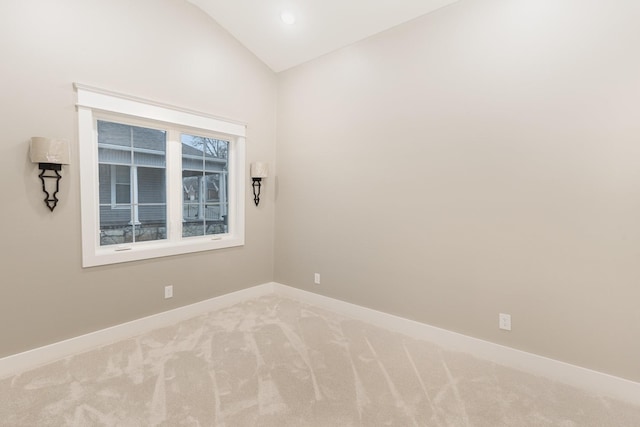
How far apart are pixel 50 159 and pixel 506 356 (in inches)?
146

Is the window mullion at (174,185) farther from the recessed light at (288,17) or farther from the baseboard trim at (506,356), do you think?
the baseboard trim at (506,356)

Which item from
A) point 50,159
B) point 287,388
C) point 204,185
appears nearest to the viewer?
point 287,388

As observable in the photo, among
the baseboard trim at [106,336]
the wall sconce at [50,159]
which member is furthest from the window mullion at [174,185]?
the wall sconce at [50,159]

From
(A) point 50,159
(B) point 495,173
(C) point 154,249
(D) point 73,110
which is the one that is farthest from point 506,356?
(D) point 73,110

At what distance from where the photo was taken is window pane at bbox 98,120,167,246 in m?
2.69

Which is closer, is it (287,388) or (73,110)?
(287,388)

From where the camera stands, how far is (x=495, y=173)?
2377 millimetres

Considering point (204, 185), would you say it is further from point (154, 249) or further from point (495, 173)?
point (495, 173)

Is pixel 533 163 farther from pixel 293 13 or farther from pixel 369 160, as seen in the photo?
pixel 293 13

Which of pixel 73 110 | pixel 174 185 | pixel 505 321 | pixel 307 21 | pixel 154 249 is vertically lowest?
pixel 505 321

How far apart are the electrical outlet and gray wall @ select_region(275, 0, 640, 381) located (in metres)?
0.05

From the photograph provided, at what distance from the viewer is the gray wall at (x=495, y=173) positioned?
199cm

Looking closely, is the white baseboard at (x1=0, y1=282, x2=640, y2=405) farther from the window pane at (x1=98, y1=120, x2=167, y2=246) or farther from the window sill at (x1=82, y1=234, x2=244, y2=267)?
the window pane at (x1=98, y1=120, x2=167, y2=246)

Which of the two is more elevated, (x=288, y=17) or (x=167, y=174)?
(x=288, y=17)
